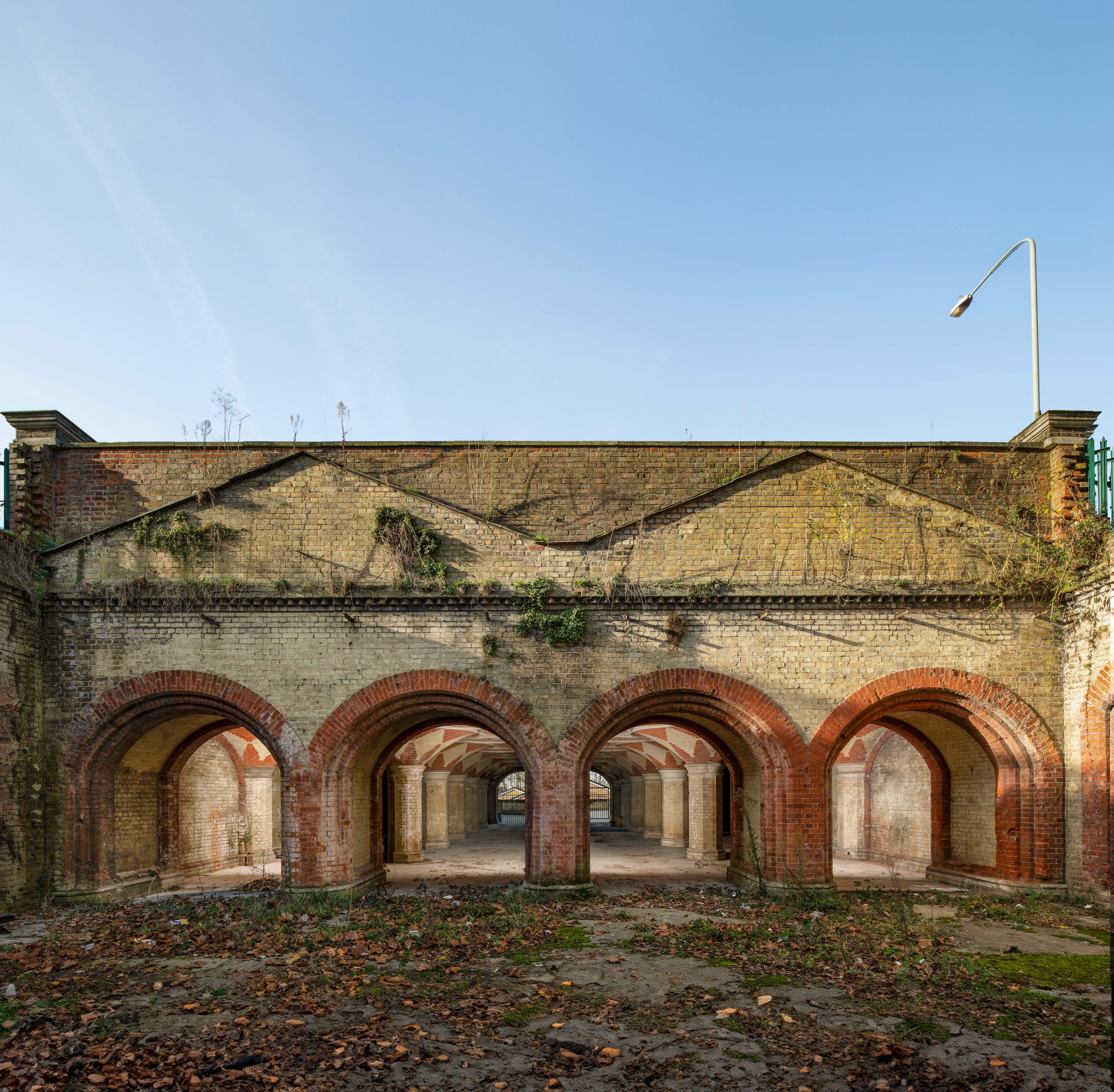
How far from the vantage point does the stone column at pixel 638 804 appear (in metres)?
28.9

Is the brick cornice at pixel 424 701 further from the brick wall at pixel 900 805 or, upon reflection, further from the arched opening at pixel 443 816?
the brick wall at pixel 900 805

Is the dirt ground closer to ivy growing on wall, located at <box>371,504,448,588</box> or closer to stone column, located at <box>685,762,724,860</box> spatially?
ivy growing on wall, located at <box>371,504,448,588</box>

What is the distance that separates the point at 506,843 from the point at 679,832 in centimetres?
526

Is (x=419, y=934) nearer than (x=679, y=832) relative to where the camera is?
Yes

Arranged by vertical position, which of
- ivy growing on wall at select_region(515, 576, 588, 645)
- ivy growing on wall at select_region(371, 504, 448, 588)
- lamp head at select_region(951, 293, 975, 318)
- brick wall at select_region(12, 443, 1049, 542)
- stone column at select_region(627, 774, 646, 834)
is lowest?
stone column at select_region(627, 774, 646, 834)

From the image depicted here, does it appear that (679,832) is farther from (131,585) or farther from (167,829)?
(131,585)

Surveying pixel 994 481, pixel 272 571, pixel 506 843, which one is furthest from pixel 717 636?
pixel 506 843

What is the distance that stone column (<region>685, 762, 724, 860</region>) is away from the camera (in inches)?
757

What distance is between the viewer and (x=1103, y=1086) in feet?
18.8

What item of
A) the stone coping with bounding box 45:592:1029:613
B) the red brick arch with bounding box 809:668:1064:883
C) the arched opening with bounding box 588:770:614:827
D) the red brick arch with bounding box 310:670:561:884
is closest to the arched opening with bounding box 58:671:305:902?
the red brick arch with bounding box 310:670:561:884

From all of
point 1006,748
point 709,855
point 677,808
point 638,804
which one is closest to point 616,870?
point 709,855

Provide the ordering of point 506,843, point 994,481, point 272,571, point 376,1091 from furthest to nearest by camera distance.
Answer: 1. point 506,843
2. point 994,481
3. point 272,571
4. point 376,1091

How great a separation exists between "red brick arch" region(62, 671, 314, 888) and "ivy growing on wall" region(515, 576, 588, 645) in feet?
12.7

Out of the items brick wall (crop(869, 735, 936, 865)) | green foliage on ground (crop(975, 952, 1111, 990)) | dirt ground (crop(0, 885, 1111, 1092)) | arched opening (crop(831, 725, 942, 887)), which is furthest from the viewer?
brick wall (crop(869, 735, 936, 865))
